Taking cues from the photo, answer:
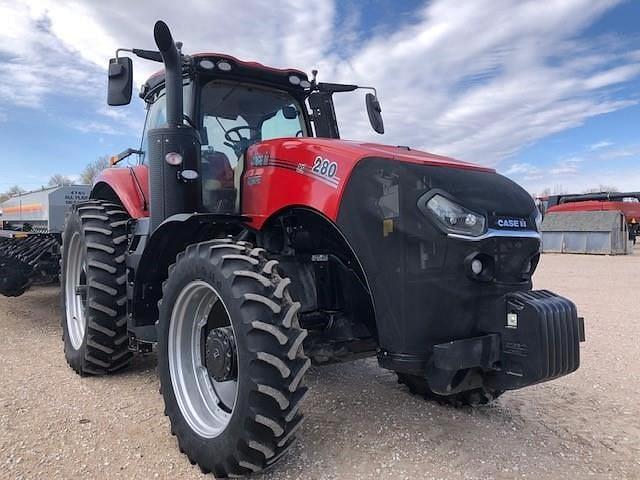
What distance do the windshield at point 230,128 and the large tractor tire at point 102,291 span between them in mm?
1086

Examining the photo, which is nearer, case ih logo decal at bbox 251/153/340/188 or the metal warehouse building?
case ih logo decal at bbox 251/153/340/188

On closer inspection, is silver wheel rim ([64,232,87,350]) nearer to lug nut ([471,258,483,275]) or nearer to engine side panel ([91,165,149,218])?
engine side panel ([91,165,149,218])

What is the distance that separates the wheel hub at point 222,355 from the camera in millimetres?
3033

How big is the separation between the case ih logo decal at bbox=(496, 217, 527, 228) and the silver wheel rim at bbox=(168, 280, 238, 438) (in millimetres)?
1682

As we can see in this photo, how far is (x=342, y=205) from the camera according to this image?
2.99 meters

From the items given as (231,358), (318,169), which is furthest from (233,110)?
(231,358)

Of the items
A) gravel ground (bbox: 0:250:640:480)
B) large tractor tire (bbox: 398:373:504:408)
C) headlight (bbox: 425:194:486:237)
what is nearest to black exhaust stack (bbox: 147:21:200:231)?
gravel ground (bbox: 0:250:640:480)

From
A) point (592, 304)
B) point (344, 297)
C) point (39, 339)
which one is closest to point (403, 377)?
point (344, 297)

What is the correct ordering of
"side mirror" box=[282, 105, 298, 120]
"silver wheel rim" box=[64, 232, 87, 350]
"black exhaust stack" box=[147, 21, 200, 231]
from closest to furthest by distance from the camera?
"black exhaust stack" box=[147, 21, 200, 231] < "side mirror" box=[282, 105, 298, 120] < "silver wheel rim" box=[64, 232, 87, 350]

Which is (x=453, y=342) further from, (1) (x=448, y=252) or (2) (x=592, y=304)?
(2) (x=592, y=304)

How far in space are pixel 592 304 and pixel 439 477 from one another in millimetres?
7091

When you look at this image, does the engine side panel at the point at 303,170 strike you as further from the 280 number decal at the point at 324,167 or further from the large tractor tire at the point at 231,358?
the large tractor tire at the point at 231,358

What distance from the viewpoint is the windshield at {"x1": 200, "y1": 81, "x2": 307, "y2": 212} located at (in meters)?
4.04

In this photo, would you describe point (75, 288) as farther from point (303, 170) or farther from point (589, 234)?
point (589, 234)
